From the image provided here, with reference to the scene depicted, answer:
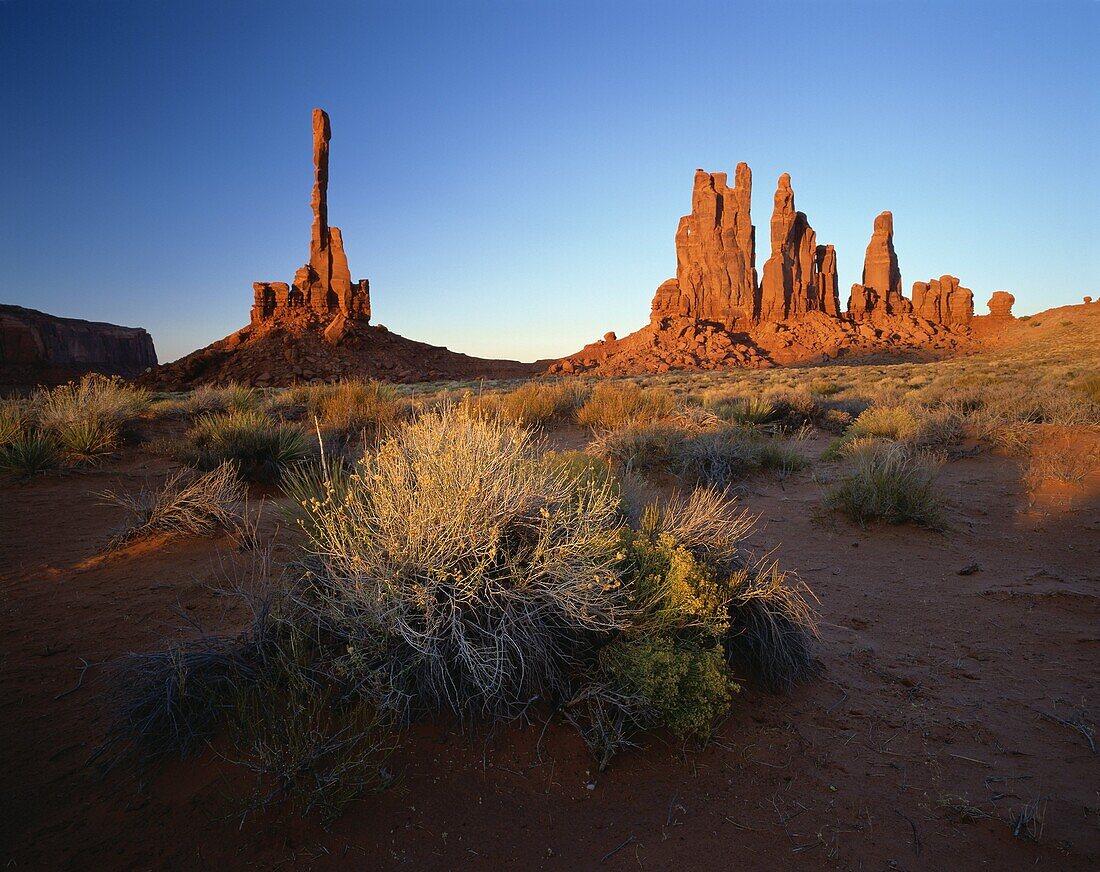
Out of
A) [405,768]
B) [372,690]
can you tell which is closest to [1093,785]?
[405,768]

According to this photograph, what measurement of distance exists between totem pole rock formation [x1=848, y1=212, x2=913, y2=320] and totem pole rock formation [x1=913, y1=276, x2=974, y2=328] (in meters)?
1.61

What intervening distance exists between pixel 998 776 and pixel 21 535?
751 cm

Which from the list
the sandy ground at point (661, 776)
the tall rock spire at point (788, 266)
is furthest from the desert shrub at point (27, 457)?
the tall rock spire at point (788, 266)

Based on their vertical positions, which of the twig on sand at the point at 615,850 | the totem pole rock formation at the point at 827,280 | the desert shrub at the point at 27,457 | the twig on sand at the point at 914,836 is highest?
the totem pole rock formation at the point at 827,280

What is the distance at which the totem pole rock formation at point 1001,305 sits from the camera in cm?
7638

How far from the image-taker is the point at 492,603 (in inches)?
117

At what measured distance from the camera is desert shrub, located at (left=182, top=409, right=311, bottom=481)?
7914 mm

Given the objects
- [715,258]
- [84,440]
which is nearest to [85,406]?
[84,440]

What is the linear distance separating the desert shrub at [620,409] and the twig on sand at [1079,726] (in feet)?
24.5

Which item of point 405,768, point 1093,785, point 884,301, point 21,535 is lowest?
point 1093,785

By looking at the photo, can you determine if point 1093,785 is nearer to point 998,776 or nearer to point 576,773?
point 998,776

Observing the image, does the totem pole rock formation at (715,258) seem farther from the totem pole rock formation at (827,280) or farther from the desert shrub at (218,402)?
the desert shrub at (218,402)

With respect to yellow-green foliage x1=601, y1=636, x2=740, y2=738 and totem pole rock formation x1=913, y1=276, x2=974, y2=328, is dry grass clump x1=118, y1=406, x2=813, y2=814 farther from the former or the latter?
totem pole rock formation x1=913, y1=276, x2=974, y2=328

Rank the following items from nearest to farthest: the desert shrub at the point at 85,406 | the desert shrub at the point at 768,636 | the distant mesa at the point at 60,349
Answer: the desert shrub at the point at 768,636
the desert shrub at the point at 85,406
the distant mesa at the point at 60,349
